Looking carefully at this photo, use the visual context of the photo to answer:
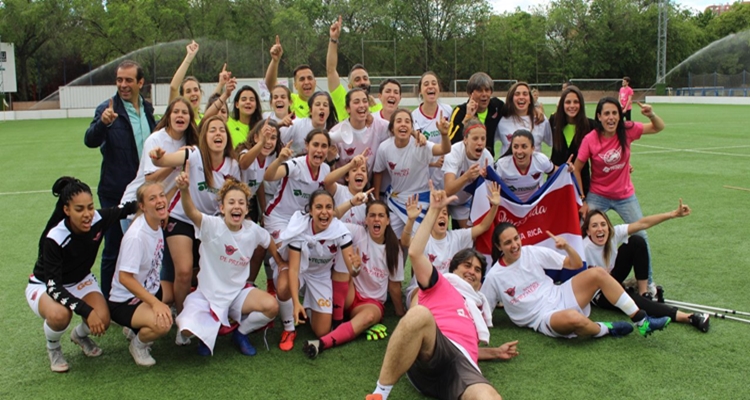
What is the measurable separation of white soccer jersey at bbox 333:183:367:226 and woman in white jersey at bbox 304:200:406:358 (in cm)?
16

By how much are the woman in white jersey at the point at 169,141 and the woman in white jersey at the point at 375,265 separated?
1.57 metres

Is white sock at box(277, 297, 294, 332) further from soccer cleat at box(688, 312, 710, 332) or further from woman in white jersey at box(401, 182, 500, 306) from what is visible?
soccer cleat at box(688, 312, 710, 332)

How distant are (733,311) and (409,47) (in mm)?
53303

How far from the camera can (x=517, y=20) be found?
64688mm

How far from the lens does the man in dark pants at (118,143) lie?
5.64 meters

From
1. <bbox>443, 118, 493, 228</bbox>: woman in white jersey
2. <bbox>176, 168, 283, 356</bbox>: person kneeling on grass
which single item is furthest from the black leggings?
<bbox>176, 168, 283, 356</bbox>: person kneeling on grass

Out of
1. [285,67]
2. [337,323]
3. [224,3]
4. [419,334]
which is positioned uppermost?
[224,3]

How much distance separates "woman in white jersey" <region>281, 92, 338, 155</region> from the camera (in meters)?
6.14

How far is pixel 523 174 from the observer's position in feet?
20.2

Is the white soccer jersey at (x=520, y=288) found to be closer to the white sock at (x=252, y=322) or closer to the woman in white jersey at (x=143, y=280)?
the white sock at (x=252, y=322)

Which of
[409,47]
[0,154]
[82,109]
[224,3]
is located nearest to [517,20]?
[409,47]

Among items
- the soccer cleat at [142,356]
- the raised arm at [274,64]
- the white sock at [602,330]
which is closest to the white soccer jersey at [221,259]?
the soccer cleat at [142,356]

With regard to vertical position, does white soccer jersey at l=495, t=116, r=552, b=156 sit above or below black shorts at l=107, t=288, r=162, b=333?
above

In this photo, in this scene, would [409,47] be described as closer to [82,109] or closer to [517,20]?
[517,20]
